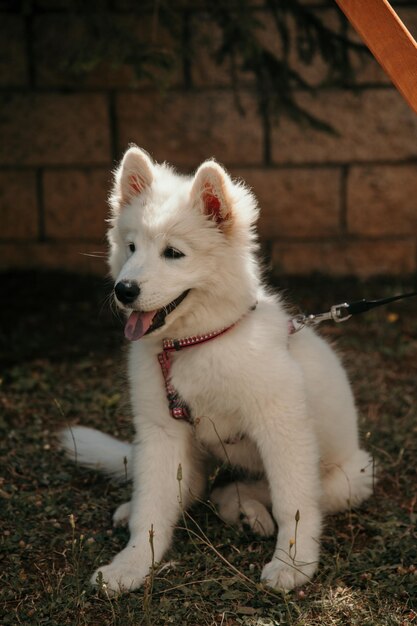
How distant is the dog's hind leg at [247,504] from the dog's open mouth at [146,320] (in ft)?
2.60

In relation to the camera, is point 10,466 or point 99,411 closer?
point 10,466

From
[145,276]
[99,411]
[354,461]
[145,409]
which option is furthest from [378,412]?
[145,276]

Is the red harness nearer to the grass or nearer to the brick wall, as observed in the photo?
the grass

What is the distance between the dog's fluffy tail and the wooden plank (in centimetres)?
182

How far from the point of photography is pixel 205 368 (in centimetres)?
291

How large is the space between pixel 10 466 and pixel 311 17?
313cm

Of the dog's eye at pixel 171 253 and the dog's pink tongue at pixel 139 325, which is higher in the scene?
the dog's eye at pixel 171 253

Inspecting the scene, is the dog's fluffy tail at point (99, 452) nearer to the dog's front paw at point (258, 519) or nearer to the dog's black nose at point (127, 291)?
the dog's front paw at point (258, 519)

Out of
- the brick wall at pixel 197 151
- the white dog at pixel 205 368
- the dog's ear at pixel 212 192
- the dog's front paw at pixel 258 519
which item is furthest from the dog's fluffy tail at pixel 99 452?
the brick wall at pixel 197 151

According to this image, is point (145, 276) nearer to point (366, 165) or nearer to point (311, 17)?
point (311, 17)

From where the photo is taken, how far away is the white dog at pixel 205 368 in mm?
2834

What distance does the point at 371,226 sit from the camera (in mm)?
6270

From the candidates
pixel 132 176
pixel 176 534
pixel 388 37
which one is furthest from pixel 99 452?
pixel 388 37

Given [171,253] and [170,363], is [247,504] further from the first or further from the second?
[171,253]
